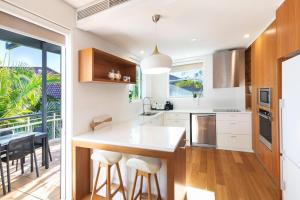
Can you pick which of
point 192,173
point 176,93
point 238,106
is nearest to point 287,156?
point 192,173

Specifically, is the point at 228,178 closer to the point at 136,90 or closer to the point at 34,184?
the point at 136,90

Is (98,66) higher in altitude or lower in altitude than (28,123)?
higher

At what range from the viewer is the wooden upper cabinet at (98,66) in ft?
6.65

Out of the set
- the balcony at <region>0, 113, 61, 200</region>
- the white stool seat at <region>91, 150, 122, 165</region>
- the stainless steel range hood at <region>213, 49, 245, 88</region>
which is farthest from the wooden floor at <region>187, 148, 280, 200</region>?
the balcony at <region>0, 113, 61, 200</region>

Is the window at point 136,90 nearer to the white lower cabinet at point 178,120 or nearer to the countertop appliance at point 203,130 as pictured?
the white lower cabinet at point 178,120

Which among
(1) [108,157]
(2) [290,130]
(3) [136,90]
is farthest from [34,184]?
(2) [290,130]

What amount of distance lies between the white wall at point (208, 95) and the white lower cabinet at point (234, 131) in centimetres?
64

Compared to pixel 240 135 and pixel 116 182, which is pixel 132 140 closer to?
pixel 116 182

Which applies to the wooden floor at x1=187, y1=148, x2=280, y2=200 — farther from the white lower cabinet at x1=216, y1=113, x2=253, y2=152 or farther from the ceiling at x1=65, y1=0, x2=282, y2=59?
the ceiling at x1=65, y1=0, x2=282, y2=59

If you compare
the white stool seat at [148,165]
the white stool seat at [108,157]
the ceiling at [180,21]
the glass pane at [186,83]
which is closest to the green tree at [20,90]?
the ceiling at [180,21]

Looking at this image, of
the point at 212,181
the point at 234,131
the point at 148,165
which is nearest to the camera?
the point at 148,165

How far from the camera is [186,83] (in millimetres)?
4762

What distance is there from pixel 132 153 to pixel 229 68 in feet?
11.4

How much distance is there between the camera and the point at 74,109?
6.64ft
